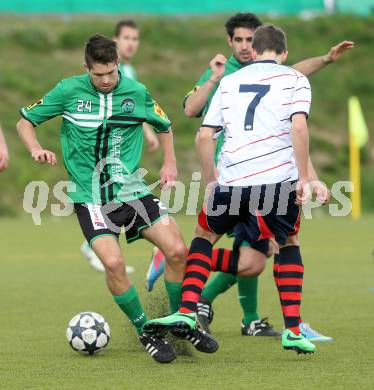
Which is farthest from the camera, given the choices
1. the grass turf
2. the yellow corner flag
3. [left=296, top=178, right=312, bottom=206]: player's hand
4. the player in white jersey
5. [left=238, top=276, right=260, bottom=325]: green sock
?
the yellow corner flag

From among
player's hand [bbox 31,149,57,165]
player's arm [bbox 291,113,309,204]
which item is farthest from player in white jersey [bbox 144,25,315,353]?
player's hand [bbox 31,149,57,165]

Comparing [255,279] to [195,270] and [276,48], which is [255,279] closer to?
[195,270]

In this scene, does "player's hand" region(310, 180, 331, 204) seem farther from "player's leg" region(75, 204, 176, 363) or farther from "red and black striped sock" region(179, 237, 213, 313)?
"player's leg" region(75, 204, 176, 363)

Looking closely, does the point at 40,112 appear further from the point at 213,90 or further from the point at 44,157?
the point at 213,90

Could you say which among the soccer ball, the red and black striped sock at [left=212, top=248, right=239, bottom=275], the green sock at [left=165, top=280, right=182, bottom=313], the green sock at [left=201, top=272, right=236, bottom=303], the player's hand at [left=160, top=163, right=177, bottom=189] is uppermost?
the player's hand at [left=160, top=163, right=177, bottom=189]

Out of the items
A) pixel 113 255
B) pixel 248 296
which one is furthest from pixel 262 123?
pixel 248 296

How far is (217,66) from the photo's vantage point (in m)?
7.40

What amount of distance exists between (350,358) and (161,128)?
6.58 feet

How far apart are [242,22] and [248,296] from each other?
2.04 meters

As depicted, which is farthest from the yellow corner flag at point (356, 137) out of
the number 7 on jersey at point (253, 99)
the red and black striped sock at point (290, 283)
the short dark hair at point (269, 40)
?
the number 7 on jersey at point (253, 99)

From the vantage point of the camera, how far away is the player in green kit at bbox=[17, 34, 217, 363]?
6859 mm

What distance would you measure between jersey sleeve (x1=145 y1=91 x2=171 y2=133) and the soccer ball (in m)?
1.36

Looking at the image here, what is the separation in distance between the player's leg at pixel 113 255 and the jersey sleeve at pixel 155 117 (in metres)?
0.68

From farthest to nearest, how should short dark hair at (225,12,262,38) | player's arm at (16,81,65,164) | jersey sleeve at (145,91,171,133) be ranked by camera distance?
short dark hair at (225,12,262,38), jersey sleeve at (145,91,171,133), player's arm at (16,81,65,164)
